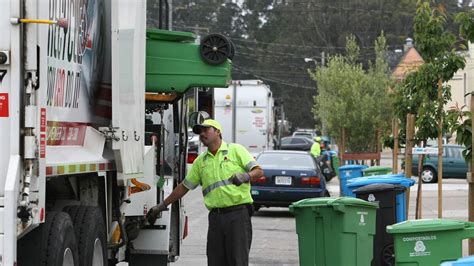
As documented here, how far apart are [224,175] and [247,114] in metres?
28.6

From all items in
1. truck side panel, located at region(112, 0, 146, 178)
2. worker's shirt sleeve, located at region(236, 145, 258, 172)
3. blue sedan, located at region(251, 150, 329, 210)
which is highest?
truck side panel, located at region(112, 0, 146, 178)

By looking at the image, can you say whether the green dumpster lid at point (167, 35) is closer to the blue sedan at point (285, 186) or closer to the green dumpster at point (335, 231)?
the green dumpster at point (335, 231)

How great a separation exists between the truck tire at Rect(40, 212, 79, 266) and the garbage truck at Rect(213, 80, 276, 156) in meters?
29.8

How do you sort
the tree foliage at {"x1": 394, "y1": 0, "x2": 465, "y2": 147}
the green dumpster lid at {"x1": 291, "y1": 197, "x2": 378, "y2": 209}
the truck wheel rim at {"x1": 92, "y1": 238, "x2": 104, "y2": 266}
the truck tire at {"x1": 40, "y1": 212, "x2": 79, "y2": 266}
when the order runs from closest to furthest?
the truck tire at {"x1": 40, "y1": 212, "x2": 79, "y2": 266} → the truck wheel rim at {"x1": 92, "y1": 238, "x2": 104, "y2": 266} → the green dumpster lid at {"x1": 291, "y1": 197, "x2": 378, "y2": 209} → the tree foliage at {"x1": 394, "y1": 0, "x2": 465, "y2": 147}

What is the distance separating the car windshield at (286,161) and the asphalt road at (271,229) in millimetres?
1132

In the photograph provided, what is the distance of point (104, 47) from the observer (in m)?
8.80

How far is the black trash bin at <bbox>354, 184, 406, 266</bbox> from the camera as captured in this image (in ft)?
37.4

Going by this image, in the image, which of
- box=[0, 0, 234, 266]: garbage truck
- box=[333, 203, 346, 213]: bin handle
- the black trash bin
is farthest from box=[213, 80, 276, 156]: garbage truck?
box=[333, 203, 346, 213]: bin handle

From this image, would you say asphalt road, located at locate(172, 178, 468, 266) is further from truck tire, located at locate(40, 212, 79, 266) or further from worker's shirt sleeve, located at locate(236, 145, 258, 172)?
truck tire, located at locate(40, 212, 79, 266)

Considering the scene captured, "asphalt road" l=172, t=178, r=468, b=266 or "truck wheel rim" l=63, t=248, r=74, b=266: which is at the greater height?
"truck wheel rim" l=63, t=248, r=74, b=266

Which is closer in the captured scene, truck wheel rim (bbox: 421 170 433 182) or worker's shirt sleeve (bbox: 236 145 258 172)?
worker's shirt sleeve (bbox: 236 145 258 172)

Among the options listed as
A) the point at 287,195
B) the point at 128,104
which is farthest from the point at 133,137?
the point at 287,195

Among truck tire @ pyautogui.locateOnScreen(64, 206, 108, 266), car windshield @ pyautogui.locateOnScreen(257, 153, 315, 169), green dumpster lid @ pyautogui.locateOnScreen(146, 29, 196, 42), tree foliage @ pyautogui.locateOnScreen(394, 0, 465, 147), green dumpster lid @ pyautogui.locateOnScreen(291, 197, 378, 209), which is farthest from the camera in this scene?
car windshield @ pyautogui.locateOnScreen(257, 153, 315, 169)

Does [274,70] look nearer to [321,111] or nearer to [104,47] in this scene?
[321,111]
